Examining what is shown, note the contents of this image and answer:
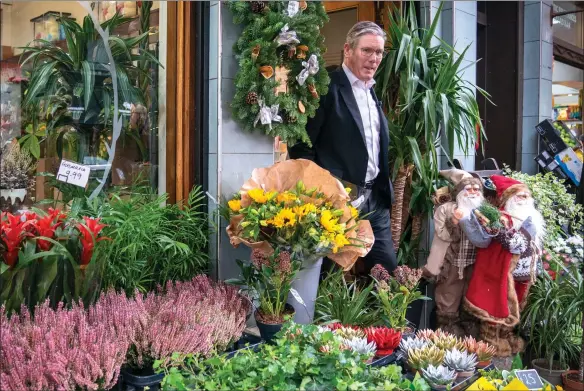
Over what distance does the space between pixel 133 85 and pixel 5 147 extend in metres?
0.77

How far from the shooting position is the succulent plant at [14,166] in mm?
2980

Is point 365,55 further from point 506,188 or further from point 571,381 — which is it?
point 571,381

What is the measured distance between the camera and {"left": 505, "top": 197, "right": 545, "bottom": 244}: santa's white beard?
357cm

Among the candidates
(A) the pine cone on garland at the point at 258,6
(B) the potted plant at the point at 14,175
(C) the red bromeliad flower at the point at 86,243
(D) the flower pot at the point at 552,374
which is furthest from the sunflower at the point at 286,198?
(D) the flower pot at the point at 552,374

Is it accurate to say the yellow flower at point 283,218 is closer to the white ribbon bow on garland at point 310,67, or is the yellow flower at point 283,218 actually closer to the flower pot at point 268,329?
the flower pot at point 268,329

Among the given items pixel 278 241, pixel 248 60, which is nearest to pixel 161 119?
pixel 248 60

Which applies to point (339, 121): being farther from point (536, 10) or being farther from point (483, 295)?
point (536, 10)

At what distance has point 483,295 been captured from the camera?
3.64 m

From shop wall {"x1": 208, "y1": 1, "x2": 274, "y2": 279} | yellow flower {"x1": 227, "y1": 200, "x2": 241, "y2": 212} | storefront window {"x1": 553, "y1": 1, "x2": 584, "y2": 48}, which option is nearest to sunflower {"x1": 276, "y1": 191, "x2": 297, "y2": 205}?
yellow flower {"x1": 227, "y1": 200, "x2": 241, "y2": 212}

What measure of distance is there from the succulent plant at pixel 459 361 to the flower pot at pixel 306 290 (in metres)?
0.93

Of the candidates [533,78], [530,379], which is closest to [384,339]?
[530,379]

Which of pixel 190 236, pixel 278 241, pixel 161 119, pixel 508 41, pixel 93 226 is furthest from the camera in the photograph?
pixel 508 41

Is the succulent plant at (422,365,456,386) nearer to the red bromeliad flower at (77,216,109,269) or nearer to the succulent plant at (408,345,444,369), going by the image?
the succulent plant at (408,345,444,369)

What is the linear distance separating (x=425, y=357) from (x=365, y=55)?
1922 mm
